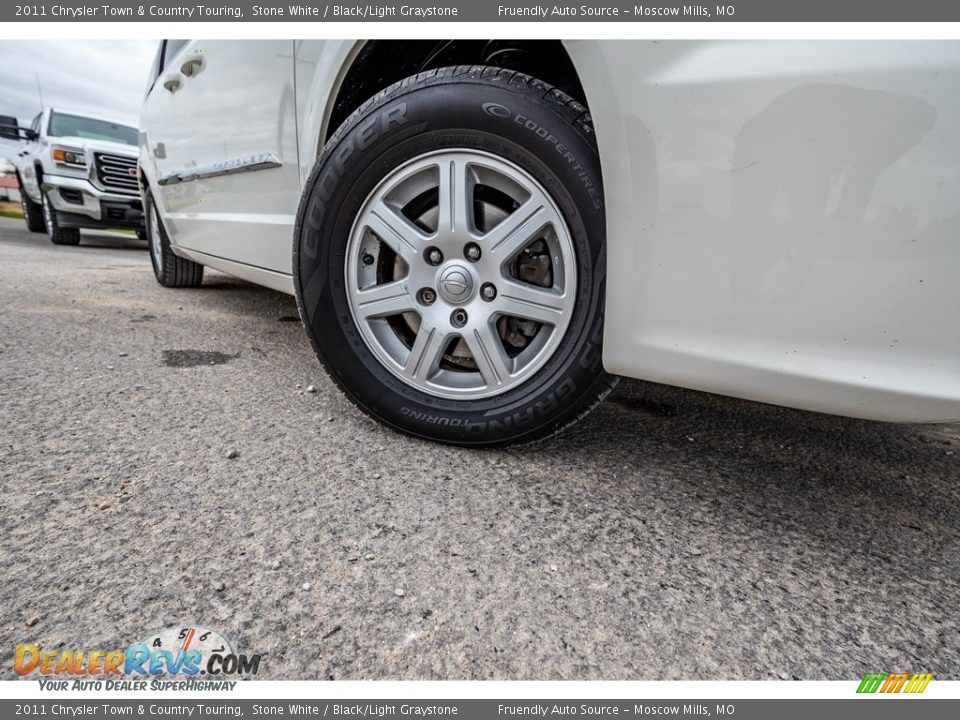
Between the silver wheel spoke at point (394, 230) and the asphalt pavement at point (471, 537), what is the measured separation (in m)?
0.47

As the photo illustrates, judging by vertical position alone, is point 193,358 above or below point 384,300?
below

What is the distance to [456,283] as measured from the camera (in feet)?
4.19

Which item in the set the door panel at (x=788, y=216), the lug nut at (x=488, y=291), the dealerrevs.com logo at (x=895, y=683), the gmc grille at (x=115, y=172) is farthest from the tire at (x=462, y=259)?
the gmc grille at (x=115, y=172)

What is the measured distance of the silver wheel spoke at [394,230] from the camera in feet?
4.32

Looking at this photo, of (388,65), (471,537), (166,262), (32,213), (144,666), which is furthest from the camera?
(32,213)

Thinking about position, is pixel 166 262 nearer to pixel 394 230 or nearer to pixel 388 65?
pixel 388 65

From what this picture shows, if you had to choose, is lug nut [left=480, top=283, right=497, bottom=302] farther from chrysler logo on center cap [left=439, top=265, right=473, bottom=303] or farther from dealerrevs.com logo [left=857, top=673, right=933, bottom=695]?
dealerrevs.com logo [left=857, top=673, right=933, bottom=695]

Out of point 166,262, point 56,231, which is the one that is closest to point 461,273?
point 166,262

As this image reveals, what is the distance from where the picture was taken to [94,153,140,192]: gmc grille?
620 centimetres

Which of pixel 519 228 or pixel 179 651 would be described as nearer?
pixel 179 651

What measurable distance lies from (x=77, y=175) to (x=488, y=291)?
22.5 ft

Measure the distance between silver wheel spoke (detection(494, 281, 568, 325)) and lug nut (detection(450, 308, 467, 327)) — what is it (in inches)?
3.9
